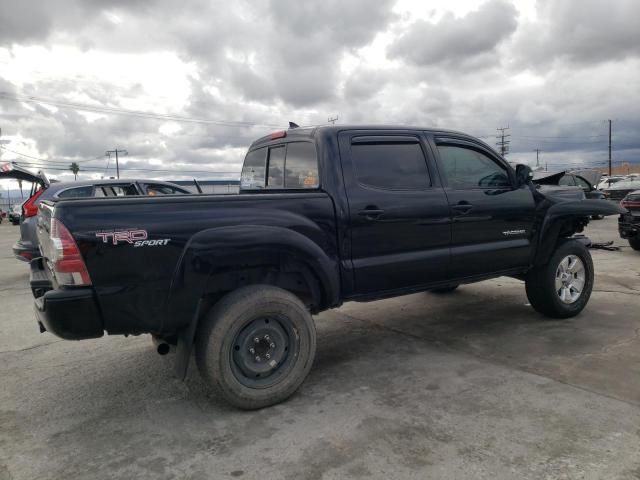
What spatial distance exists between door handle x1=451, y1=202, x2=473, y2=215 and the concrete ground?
3.98 ft

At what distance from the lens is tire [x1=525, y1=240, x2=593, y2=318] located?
16.6 feet

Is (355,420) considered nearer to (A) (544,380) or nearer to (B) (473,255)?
(A) (544,380)

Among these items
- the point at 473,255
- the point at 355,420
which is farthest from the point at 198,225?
the point at 473,255

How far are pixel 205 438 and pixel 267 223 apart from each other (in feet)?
4.53

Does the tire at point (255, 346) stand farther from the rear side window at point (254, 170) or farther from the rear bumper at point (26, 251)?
the rear bumper at point (26, 251)

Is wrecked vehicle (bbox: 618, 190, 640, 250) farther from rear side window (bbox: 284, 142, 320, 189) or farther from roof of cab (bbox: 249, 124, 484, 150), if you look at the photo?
rear side window (bbox: 284, 142, 320, 189)

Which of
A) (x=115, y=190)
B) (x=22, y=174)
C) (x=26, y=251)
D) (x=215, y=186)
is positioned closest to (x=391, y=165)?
(x=26, y=251)

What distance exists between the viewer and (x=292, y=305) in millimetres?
3361

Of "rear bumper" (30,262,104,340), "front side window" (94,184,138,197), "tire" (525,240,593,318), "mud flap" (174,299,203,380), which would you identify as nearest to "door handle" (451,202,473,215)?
"tire" (525,240,593,318)

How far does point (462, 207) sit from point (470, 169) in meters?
0.49

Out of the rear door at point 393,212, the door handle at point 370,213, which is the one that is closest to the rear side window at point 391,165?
the rear door at point 393,212

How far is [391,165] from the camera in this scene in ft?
13.3

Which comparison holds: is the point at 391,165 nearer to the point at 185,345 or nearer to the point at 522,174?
the point at 522,174

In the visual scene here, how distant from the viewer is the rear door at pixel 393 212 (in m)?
3.78
